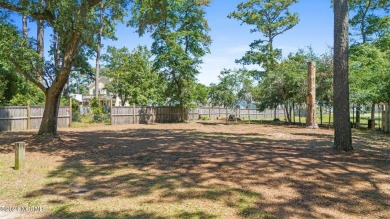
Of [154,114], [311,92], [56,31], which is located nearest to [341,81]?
[56,31]

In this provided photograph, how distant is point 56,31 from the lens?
10.7 m

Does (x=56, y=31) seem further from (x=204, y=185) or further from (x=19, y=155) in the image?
(x=204, y=185)

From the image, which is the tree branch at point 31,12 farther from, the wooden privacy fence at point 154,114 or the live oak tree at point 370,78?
the live oak tree at point 370,78

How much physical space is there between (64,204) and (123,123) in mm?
19106

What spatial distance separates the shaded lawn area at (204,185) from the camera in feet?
13.7

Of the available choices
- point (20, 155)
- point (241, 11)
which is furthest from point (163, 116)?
point (20, 155)

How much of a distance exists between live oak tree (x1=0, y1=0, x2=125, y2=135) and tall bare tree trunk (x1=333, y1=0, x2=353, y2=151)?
7834 millimetres

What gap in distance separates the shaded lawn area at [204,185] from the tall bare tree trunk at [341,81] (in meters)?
0.53

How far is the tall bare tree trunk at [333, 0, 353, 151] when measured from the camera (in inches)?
311

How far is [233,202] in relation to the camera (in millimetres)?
4441

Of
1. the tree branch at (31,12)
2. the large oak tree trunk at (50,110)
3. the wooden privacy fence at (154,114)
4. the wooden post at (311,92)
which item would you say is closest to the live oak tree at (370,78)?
the wooden post at (311,92)

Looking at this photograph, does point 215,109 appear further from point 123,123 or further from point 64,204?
point 64,204

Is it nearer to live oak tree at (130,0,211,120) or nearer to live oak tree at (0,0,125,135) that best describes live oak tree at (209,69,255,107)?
live oak tree at (130,0,211,120)

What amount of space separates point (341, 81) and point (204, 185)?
5.08 metres
